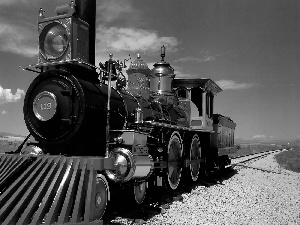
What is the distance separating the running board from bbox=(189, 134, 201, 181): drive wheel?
16.9ft

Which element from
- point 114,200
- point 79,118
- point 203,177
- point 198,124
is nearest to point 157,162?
point 114,200

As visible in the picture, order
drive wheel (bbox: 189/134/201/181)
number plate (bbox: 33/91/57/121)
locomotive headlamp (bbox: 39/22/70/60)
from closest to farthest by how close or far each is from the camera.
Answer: number plate (bbox: 33/91/57/121) → locomotive headlamp (bbox: 39/22/70/60) → drive wheel (bbox: 189/134/201/181)

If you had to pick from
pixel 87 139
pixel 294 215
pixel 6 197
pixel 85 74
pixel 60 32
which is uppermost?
pixel 60 32

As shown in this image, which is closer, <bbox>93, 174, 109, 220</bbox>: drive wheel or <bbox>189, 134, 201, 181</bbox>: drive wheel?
<bbox>93, 174, 109, 220</bbox>: drive wheel

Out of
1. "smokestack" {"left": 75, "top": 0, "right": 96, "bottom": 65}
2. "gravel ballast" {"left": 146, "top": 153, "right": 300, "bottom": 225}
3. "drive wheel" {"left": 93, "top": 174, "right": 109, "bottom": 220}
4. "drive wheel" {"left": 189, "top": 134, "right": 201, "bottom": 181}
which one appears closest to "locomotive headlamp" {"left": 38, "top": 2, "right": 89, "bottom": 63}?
"smokestack" {"left": 75, "top": 0, "right": 96, "bottom": 65}

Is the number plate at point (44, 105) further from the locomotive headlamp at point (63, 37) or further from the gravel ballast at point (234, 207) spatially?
the gravel ballast at point (234, 207)

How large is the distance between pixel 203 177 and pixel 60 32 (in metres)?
7.26

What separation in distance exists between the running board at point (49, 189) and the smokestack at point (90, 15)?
2057 millimetres

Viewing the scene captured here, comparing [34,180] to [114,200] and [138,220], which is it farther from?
[114,200]

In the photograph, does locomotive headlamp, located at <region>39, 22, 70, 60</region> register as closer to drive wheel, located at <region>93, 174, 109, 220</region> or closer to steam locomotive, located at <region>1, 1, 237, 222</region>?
steam locomotive, located at <region>1, 1, 237, 222</region>

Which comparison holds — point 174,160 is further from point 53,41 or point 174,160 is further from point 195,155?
point 53,41

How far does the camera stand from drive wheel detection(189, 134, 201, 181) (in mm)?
9312

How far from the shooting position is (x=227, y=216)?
19.3 feet

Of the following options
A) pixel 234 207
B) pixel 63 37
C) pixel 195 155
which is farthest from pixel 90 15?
pixel 195 155
